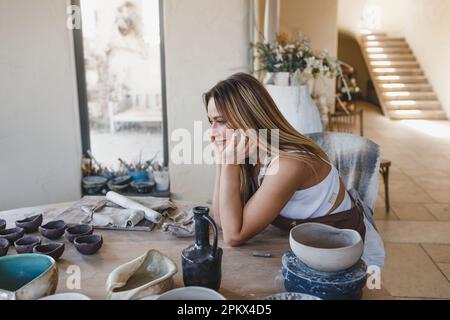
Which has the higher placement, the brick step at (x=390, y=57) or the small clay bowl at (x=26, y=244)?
the brick step at (x=390, y=57)

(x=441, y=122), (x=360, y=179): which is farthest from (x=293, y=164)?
(x=441, y=122)

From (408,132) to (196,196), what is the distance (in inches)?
215

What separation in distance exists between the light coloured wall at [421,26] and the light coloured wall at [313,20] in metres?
2.41

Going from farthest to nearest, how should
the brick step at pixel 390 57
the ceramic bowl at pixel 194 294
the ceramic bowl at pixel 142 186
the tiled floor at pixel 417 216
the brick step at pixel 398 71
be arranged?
the brick step at pixel 390 57
the brick step at pixel 398 71
the ceramic bowl at pixel 142 186
the tiled floor at pixel 417 216
the ceramic bowl at pixel 194 294

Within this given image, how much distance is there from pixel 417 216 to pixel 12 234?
11.2 feet

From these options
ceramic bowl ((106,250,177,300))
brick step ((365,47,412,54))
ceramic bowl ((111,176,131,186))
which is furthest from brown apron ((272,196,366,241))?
brick step ((365,47,412,54))

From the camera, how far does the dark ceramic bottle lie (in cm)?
106

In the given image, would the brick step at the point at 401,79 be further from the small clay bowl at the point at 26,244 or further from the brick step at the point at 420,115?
the small clay bowl at the point at 26,244

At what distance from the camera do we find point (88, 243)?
4.31 feet

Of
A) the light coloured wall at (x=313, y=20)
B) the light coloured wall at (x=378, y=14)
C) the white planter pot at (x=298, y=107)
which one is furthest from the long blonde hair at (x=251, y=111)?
the light coloured wall at (x=378, y=14)

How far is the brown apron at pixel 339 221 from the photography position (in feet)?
4.96

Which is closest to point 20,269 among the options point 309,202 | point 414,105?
point 309,202

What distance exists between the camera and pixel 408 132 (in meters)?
7.57
